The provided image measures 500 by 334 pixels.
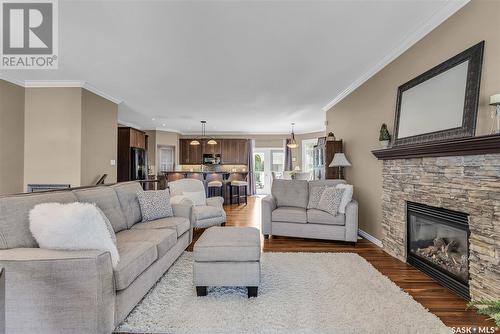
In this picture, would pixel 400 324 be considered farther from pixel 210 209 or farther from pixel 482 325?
pixel 210 209

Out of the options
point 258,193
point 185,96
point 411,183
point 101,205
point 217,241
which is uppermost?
point 185,96

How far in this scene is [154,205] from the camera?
11.1 ft

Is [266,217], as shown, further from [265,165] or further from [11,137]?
[265,165]

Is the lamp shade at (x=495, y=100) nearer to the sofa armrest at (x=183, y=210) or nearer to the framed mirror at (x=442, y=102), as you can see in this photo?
the framed mirror at (x=442, y=102)

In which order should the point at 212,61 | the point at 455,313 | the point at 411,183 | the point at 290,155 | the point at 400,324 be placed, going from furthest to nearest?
the point at 290,155 → the point at 212,61 → the point at 411,183 → the point at 455,313 → the point at 400,324

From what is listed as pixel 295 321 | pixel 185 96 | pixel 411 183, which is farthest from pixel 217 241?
pixel 185 96

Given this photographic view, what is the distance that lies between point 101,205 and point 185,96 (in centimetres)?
333

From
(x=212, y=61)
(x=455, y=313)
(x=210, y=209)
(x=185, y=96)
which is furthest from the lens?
(x=185, y=96)

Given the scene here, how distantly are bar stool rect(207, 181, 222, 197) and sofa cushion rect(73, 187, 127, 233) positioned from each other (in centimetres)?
462

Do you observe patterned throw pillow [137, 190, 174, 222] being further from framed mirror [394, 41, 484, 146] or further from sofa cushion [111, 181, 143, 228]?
framed mirror [394, 41, 484, 146]

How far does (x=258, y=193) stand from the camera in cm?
1089

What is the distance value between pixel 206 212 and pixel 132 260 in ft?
7.73

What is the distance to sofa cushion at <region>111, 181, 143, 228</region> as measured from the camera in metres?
3.10

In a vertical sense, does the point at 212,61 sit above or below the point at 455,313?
above
